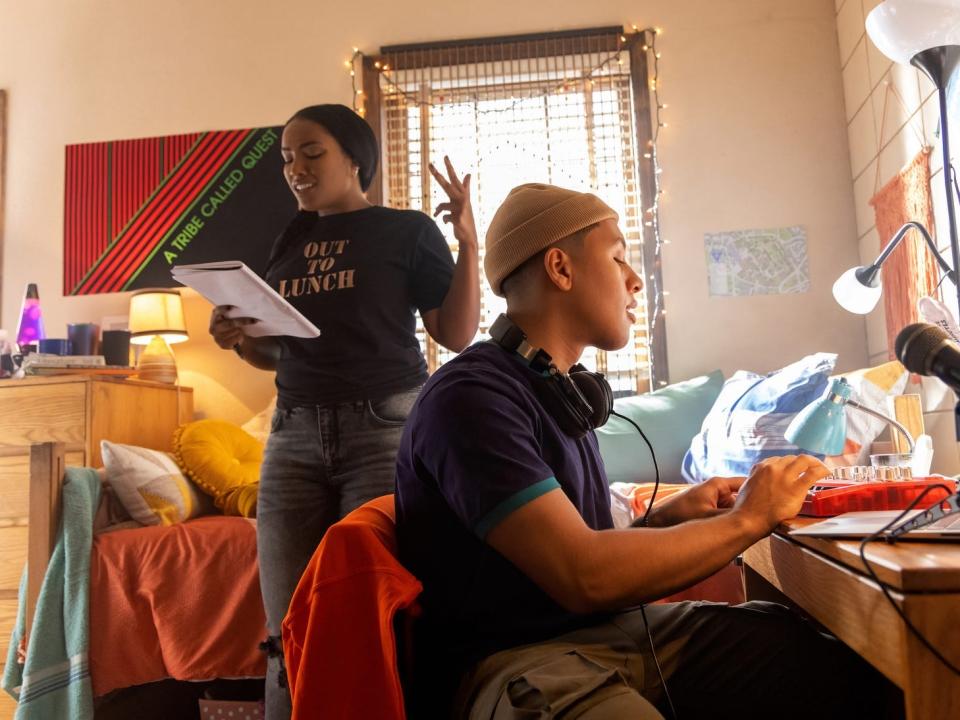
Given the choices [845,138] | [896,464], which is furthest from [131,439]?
[845,138]

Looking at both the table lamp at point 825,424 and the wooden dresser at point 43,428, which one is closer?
the table lamp at point 825,424

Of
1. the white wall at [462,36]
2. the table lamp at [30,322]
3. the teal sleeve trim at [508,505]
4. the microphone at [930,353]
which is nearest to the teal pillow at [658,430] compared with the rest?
the white wall at [462,36]

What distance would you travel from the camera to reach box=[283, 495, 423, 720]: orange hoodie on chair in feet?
2.72

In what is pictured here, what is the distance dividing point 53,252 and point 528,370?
3182mm

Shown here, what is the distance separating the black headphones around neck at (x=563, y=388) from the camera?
3.45ft

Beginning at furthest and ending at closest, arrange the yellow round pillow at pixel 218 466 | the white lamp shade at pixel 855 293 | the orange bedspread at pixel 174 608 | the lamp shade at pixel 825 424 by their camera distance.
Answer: the yellow round pillow at pixel 218 466, the orange bedspread at pixel 174 608, the white lamp shade at pixel 855 293, the lamp shade at pixel 825 424

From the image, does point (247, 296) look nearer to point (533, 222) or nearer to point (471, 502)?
point (533, 222)

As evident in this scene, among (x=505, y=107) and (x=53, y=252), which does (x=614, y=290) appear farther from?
(x=53, y=252)

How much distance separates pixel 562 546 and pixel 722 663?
0.31 m

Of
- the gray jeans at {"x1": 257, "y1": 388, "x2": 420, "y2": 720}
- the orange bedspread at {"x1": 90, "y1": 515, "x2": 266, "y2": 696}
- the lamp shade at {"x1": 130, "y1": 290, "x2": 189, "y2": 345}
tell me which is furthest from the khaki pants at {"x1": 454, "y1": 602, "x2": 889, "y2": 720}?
the lamp shade at {"x1": 130, "y1": 290, "x2": 189, "y2": 345}

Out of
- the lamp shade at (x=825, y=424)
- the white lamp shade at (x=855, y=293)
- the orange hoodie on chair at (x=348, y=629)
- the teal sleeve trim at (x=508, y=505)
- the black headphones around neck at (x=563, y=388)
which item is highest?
the white lamp shade at (x=855, y=293)

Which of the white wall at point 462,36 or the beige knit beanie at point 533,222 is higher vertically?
the white wall at point 462,36

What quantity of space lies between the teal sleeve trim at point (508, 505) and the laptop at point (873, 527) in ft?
0.83

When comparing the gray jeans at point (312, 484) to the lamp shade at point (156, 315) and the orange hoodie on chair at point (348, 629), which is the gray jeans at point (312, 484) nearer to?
the orange hoodie on chair at point (348, 629)
